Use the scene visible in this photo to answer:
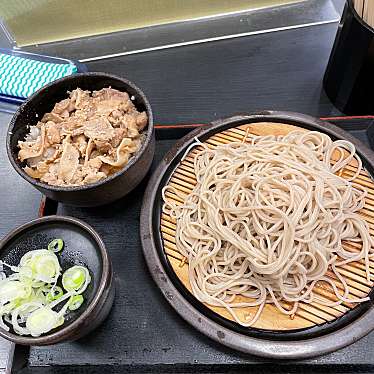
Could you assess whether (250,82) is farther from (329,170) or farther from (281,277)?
(281,277)

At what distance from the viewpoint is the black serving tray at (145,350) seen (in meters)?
1.41

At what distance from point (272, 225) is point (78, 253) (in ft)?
2.45

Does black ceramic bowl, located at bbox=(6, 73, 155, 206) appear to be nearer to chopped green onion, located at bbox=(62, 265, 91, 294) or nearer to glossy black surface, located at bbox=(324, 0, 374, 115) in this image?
chopped green onion, located at bbox=(62, 265, 91, 294)

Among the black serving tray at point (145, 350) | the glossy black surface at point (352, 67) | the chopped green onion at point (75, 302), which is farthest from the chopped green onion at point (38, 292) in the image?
the glossy black surface at point (352, 67)

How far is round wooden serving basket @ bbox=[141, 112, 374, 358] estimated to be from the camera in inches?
53.8

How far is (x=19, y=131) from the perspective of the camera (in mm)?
1725

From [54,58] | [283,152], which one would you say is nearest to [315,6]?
[283,152]

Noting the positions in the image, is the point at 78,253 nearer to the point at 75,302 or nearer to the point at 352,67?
the point at 75,302

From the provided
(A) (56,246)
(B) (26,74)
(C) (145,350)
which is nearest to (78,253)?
(A) (56,246)

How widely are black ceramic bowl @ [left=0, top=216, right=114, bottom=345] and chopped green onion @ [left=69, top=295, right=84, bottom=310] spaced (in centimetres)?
1

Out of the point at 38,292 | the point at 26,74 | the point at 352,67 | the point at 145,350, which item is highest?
the point at 352,67

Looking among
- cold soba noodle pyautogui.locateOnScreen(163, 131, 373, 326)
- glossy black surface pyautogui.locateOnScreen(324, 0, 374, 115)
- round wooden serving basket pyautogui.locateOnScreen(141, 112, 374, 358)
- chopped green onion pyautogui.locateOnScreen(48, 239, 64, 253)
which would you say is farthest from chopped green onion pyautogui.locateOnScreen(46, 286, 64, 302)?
glossy black surface pyautogui.locateOnScreen(324, 0, 374, 115)

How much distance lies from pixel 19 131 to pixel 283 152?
3.73 feet

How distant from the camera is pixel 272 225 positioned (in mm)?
1574
